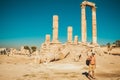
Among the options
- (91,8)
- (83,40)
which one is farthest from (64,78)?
(91,8)

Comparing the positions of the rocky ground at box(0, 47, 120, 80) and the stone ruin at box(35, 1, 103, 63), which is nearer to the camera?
the rocky ground at box(0, 47, 120, 80)

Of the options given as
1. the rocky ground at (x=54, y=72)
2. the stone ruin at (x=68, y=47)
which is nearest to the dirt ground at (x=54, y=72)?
the rocky ground at (x=54, y=72)

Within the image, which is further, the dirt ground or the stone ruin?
the stone ruin

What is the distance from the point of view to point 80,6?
30719mm

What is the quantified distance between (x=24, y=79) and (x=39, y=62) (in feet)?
29.4

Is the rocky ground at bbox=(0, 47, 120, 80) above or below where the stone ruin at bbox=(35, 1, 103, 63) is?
below

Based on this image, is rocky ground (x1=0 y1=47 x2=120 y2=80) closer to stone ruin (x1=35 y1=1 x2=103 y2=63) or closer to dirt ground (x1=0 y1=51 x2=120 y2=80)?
dirt ground (x1=0 y1=51 x2=120 y2=80)

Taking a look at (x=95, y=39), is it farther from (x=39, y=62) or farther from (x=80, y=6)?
(x=39, y=62)

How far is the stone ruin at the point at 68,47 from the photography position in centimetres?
2039

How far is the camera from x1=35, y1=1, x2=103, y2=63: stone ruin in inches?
803

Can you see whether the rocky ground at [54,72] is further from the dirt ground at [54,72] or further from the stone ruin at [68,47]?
the stone ruin at [68,47]

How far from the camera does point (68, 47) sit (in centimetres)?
2534

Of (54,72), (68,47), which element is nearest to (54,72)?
(54,72)

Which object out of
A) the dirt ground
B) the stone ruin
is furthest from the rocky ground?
the stone ruin
